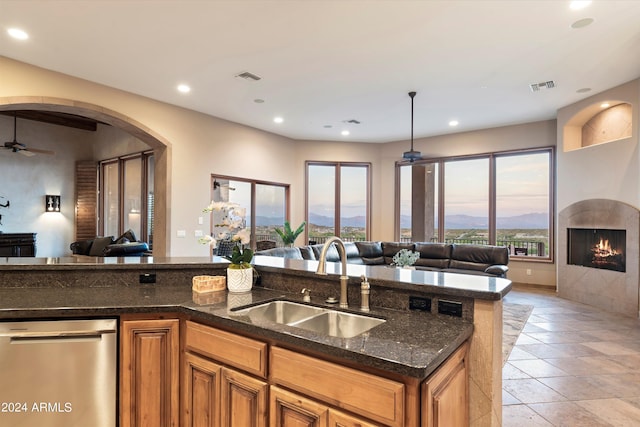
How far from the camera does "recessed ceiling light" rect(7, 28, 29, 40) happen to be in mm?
3417

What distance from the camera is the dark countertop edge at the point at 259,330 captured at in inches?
44.4

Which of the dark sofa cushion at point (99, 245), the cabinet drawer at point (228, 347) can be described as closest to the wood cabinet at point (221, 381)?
the cabinet drawer at point (228, 347)

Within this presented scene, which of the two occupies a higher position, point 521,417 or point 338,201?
point 338,201

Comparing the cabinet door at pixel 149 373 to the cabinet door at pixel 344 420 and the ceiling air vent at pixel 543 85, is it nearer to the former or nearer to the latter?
the cabinet door at pixel 344 420

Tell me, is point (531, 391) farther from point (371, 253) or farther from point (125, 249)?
point (125, 249)

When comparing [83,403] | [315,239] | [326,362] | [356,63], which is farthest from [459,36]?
[315,239]

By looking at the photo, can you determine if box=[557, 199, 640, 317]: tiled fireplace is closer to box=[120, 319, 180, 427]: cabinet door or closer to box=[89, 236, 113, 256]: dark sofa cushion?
box=[120, 319, 180, 427]: cabinet door

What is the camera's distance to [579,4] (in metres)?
2.98

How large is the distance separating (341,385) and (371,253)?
603 cm

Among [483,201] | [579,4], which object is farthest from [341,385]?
[483,201]

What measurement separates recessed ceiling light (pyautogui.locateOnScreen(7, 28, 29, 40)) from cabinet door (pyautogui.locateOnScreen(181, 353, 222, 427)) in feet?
12.5

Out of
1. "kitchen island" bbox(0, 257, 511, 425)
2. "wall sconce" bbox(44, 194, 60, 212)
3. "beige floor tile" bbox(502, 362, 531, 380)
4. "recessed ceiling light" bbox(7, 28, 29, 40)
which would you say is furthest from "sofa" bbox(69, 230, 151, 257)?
"beige floor tile" bbox(502, 362, 531, 380)

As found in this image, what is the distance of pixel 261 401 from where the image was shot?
147 cm

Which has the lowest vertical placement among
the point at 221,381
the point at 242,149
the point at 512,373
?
the point at 512,373
